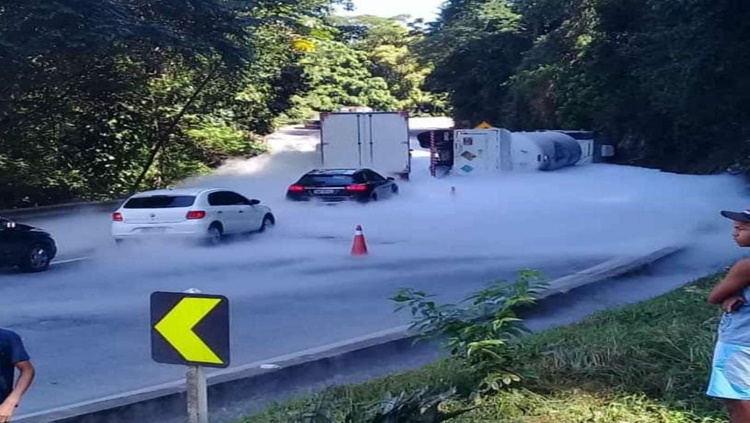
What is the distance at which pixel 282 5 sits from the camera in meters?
35.5

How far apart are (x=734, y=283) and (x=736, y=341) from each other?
28 cm

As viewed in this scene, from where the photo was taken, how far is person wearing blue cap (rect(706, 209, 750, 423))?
16.3 feet

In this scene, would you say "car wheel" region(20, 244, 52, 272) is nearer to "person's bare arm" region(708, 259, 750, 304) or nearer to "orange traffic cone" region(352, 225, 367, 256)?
"orange traffic cone" region(352, 225, 367, 256)

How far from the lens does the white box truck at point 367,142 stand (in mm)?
35000

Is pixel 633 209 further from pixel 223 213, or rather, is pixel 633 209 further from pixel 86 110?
pixel 86 110

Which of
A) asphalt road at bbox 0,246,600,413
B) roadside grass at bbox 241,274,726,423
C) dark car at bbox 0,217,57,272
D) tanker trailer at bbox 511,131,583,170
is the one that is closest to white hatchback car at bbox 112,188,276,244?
asphalt road at bbox 0,246,600,413

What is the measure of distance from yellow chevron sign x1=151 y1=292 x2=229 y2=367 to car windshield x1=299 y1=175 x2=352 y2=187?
22.2 metres

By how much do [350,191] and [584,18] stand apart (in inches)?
868

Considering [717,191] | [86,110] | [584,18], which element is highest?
[584,18]

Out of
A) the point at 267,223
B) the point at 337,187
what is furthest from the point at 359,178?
the point at 267,223

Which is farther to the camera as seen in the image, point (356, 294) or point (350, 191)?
point (350, 191)

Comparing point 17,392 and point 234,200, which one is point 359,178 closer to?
point 234,200

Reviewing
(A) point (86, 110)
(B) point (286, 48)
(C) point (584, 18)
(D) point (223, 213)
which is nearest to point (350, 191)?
(D) point (223, 213)

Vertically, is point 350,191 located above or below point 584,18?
below
